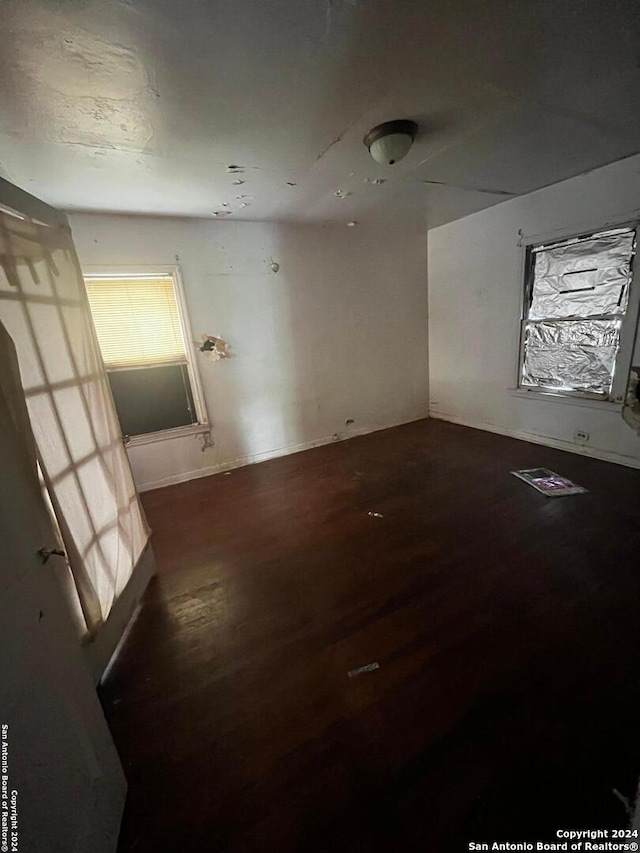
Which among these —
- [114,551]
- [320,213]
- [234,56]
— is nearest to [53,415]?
[114,551]

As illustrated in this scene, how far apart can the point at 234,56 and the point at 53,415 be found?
1.59 meters

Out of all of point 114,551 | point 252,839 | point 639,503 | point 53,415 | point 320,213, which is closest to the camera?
point 252,839

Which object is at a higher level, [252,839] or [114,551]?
[114,551]

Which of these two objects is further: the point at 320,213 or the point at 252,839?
the point at 320,213

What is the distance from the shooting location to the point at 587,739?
1158 millimetres

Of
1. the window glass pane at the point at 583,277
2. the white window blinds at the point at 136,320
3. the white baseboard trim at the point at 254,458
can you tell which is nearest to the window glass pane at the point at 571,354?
the window glass pane at the point at 583,277

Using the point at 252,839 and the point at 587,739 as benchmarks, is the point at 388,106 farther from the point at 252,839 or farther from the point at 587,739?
the point at 252,839

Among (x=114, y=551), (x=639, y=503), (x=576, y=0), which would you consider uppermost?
(x=576, y=0)

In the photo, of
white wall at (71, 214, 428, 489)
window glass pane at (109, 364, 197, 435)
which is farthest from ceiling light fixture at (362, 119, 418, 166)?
window glass pane at (109, 364, 197, 435)

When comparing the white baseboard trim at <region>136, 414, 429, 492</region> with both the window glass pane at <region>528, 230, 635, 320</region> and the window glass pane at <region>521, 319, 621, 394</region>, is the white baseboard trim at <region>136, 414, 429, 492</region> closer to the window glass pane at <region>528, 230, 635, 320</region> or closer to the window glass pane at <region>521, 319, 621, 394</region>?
the window glass pane at <region>521, 319, 621, 394</region>

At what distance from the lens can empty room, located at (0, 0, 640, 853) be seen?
3.33 ft

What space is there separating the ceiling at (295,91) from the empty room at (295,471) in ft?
0.06

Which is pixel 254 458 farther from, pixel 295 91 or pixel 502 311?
pixel 502 311

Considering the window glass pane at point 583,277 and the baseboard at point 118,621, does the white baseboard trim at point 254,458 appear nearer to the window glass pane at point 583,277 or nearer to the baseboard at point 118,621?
the baseboard at point 118,621
